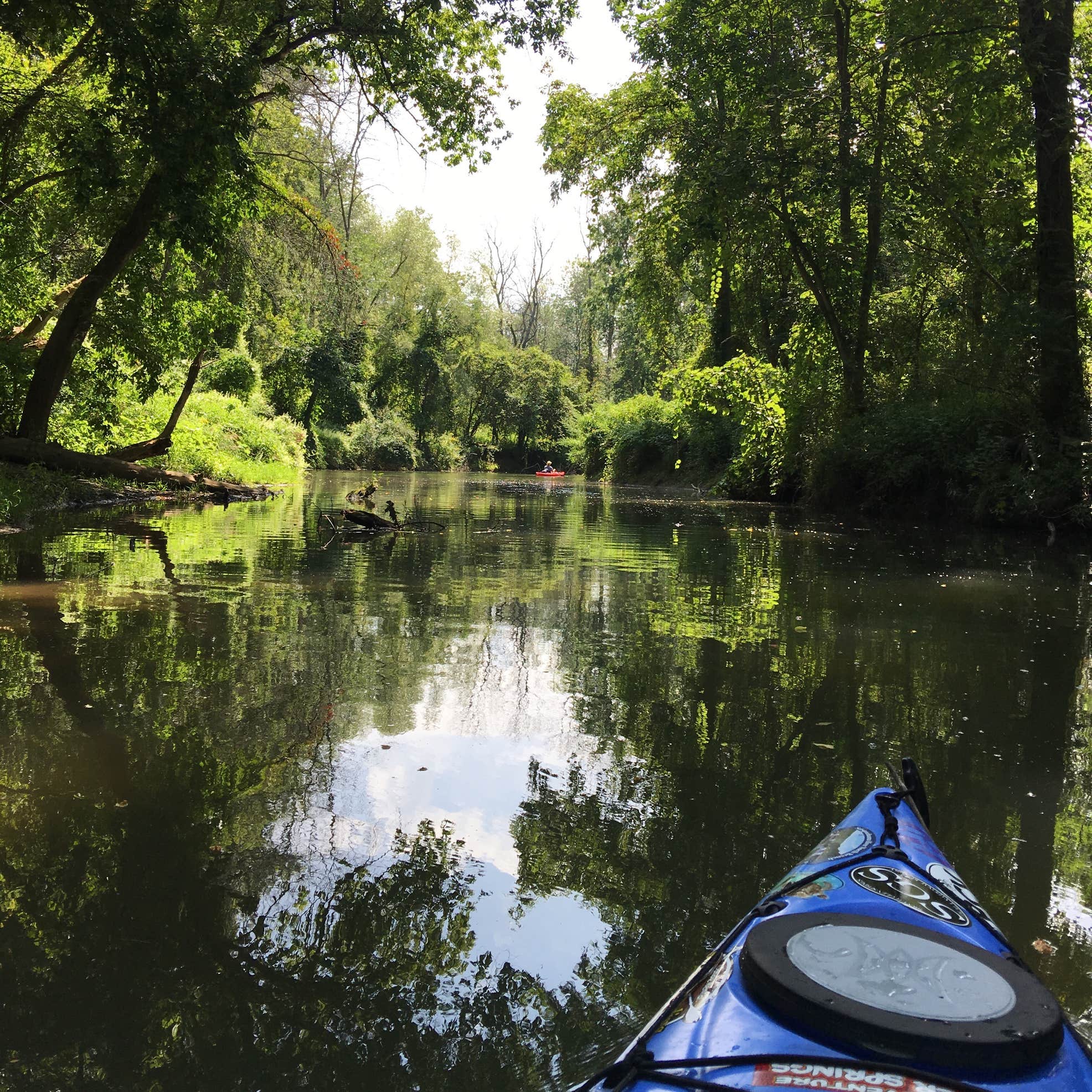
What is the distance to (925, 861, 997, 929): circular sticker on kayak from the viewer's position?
2.47 m

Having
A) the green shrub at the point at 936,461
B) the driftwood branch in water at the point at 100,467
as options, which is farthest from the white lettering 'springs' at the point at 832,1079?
the driftwood branch in water at the point at 100,467

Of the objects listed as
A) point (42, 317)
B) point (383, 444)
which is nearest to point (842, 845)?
point (42, 317)

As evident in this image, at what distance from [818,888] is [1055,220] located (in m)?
15.5

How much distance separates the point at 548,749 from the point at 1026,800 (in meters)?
2.34

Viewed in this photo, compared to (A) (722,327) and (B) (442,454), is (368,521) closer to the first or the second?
(A) (722,327)

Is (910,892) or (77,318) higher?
(77,318)

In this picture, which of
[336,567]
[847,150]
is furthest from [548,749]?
[847,150]

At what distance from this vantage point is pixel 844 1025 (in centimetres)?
181

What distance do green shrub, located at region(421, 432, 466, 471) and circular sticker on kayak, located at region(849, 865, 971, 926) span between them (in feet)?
167

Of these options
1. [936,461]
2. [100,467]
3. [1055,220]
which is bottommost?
[100,467]

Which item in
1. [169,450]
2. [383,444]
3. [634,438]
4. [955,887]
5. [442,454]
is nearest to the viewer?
[955,887]

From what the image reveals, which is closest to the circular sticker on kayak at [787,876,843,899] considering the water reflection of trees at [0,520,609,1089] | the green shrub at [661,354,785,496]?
the water reflection of trees at [0,520,609,1089]

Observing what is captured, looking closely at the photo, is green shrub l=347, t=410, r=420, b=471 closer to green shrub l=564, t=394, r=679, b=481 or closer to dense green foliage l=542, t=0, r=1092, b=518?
green shrub l=564, t=394, r=679, b=481

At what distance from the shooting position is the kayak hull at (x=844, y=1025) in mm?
1717
